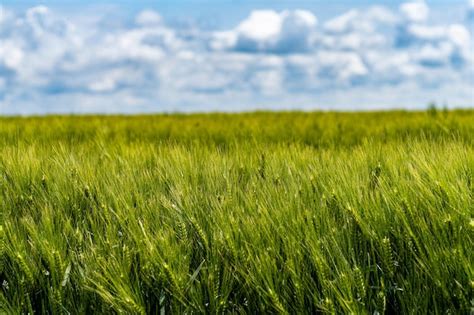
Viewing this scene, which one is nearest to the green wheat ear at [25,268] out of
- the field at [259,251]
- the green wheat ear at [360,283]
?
the field at [259,251]

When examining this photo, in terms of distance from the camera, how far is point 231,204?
186cm

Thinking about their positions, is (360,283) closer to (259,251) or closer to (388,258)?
(388,258)

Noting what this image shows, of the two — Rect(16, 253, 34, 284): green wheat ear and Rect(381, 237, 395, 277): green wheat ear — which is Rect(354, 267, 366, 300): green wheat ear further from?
Rect(16, 253, 34, 284): green wheat ear

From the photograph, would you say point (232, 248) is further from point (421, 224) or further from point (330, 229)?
point (421, 224)

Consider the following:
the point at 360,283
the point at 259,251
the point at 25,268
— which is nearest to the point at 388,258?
the point at 360,283

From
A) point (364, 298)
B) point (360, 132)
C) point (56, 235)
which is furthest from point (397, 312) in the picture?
point (360, 132)

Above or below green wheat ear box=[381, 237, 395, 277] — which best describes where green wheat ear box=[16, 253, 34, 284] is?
below

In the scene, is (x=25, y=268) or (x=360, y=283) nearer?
(x=360, y=283)

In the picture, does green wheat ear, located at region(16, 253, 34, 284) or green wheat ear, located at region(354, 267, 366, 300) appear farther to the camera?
green wheat ear, located at region(16, 253, 34, 284)

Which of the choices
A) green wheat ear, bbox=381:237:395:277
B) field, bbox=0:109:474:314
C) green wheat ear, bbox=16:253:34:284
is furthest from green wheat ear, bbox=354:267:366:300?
green wheat ear, bbox=16:253:34:284

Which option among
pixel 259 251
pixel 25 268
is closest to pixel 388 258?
pixel 259 251

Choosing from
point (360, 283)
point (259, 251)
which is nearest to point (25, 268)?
point (259, 251)

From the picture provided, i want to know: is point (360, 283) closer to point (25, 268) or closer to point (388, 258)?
point (388, 258)

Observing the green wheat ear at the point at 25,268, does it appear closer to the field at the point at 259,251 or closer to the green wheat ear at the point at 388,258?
the field at the point at 259,251
